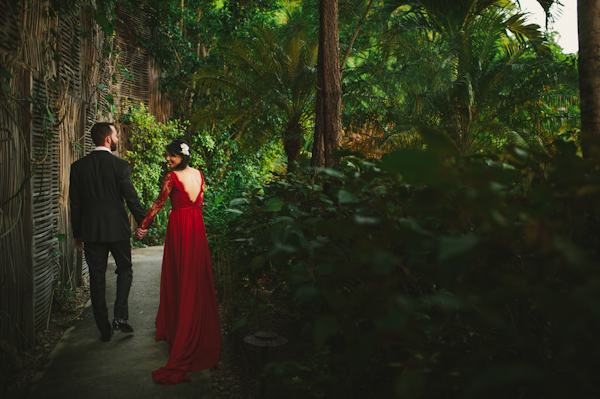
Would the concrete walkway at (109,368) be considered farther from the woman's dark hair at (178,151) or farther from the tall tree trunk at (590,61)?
the tall tree trunk at (590,61)

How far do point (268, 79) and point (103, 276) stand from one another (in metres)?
8.47

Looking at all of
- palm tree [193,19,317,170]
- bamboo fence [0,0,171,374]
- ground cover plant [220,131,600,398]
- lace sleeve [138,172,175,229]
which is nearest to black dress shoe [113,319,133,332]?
bamboo fence [0,0,171,374]

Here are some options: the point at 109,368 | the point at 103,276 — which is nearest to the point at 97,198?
the point at 103,276

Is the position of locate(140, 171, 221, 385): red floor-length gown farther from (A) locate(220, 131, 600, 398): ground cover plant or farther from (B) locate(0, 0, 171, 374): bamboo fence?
(A) locate(220, 131, 600, 398): ground cover plant

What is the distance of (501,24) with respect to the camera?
1166 centimetres

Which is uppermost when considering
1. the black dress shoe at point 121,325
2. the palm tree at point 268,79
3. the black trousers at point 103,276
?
the palm tree at point 268,79

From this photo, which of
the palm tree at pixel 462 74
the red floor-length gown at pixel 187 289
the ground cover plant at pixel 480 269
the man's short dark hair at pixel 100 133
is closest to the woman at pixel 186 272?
the red floor-length gown at pixel 187 289

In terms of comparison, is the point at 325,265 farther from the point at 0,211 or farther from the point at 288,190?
the point at 0,211

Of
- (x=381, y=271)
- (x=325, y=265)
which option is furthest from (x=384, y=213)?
(x=381, y=271)

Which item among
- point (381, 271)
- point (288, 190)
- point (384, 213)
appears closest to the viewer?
point (381, 271)

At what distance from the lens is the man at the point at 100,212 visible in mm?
3803

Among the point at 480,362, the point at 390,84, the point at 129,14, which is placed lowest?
the point at 480,362

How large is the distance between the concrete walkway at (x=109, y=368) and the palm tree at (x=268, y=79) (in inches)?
299

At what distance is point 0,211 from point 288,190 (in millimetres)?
1958
